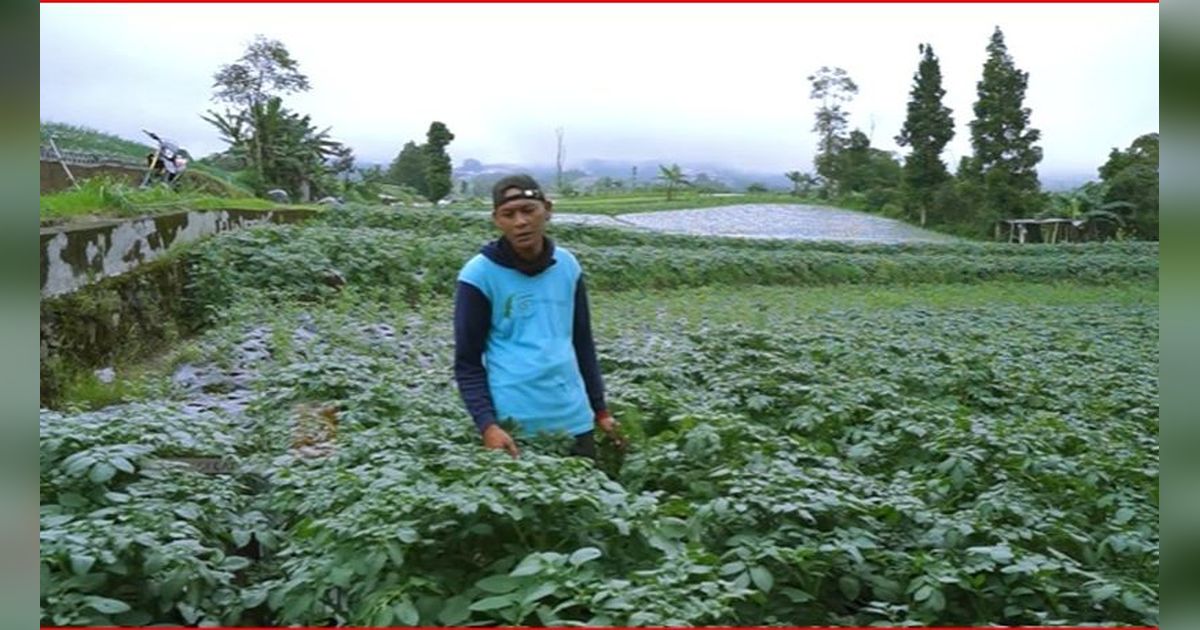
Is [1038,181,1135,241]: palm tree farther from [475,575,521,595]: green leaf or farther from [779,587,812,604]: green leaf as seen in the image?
[475,575,521,595]: green leaf

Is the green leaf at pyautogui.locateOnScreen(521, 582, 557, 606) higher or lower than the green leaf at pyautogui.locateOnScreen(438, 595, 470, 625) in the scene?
higher

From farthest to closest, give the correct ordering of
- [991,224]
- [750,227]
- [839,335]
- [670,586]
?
[750,227] → [991,224] → [839,335] → [670,586]

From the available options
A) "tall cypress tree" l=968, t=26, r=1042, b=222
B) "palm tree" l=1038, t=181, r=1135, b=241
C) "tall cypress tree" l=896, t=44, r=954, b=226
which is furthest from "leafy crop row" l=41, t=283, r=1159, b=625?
"tall cypress tree" l=896, t=44, r=954, b=226

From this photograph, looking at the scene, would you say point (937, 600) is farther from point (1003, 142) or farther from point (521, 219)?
point (1003, 142)

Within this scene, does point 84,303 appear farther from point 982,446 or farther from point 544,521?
point 982,446

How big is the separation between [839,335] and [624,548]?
3929 mm

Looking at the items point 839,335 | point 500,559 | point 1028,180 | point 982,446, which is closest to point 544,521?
point 500,559

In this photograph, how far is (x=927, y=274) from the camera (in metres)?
8.62

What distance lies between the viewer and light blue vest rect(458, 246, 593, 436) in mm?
2305

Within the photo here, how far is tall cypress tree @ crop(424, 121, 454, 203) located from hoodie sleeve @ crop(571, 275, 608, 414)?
4.78 feet

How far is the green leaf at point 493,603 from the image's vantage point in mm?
1609

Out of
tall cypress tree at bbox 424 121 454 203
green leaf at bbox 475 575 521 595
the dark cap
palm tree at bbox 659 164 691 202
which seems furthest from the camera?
palm tree at bbox 659 164 691 202

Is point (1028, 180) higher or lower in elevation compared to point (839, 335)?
higher

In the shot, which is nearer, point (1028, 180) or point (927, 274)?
point (1028, 180)
